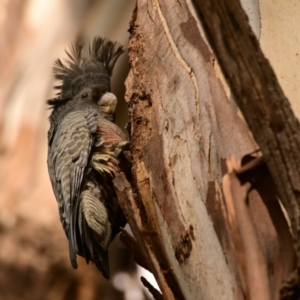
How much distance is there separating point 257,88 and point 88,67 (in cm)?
152

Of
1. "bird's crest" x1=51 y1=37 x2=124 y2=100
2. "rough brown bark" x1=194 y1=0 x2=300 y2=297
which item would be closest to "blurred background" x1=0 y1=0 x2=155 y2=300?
"bird's crest" x1=51 y1=37 x2=124 y2=100

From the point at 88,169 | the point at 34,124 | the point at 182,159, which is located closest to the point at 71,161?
the point at 88,169

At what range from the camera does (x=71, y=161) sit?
6.80ft

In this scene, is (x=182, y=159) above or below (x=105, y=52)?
below

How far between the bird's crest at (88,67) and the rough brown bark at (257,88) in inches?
57.2

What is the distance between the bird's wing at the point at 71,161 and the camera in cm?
202

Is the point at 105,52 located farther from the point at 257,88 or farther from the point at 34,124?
the point at 257,88

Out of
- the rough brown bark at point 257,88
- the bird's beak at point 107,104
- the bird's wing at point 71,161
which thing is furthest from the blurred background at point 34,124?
the rough brown bark at point 257,88

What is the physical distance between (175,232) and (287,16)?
69cm

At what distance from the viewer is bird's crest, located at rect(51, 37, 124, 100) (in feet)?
7.83

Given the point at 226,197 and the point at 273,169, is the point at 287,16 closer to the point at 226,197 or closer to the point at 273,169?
the point at 226,197

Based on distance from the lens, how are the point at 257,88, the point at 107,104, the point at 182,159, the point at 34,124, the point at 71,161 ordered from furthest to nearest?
1. the point at 34,124
2. the point at 107,104
3. the point at 71,161
4. the point at 182,159
5. the point at 257,88

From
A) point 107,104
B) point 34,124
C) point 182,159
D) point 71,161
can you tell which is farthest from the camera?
point 34,124

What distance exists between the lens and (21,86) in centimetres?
344
